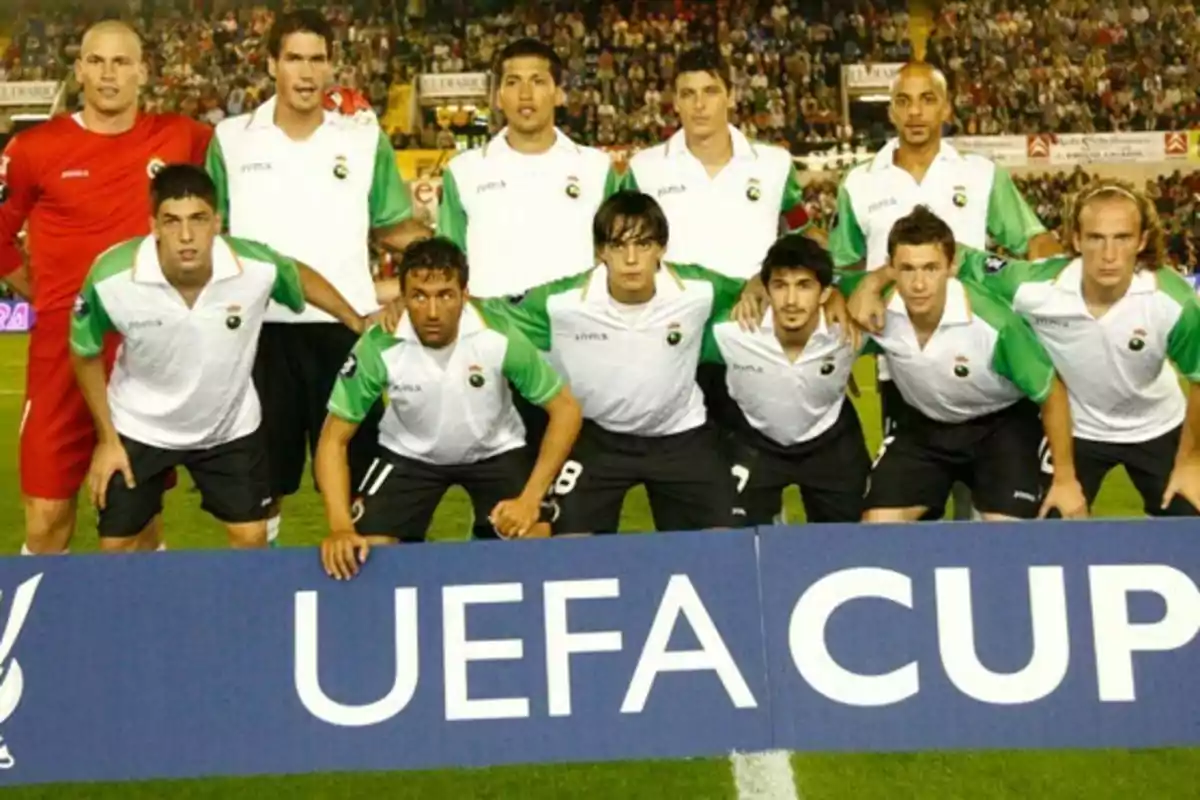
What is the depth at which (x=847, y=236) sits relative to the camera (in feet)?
17.5

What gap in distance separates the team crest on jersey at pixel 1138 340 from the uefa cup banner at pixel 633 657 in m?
1.33

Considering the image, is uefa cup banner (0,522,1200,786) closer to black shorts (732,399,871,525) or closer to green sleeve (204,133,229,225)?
black shorts (732,399,871,525)

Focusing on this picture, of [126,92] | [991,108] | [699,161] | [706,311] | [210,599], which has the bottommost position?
[991,108]

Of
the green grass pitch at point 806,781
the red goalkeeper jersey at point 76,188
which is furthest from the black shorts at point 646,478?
the red goalkeeper jersey at point 76,188

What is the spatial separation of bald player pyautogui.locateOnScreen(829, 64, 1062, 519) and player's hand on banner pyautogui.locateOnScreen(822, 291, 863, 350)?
1.63 feet

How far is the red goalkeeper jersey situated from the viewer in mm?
4738

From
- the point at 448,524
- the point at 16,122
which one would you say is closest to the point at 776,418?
the point at 448,524

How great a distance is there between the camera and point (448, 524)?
25.1 feet

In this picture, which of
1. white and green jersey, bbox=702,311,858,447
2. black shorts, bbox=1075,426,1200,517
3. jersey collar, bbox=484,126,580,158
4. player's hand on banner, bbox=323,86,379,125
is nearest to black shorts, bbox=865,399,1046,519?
black shorts, bbox=1075,426,1200,517

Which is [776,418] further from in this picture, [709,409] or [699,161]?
[699,161]

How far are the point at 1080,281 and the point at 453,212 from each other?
2257 mm

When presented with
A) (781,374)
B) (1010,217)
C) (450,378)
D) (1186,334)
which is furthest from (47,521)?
(1186,334)

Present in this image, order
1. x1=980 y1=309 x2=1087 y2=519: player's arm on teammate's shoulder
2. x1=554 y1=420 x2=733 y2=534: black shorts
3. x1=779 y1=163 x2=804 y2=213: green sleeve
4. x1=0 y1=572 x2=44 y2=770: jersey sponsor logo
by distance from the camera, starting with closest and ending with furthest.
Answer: x1=0 y1=572 x2=44 y2=770: jersey sponsor logo → x1=980 y1=309 x2=1087 y2=519: player's arm on teammate's shoulder → x1=554 y1=420 x2=733 y2=534: black shorts → x1=779 y1=163 x2=804 y2=213: green sleeve

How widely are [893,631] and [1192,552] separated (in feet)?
2.65
